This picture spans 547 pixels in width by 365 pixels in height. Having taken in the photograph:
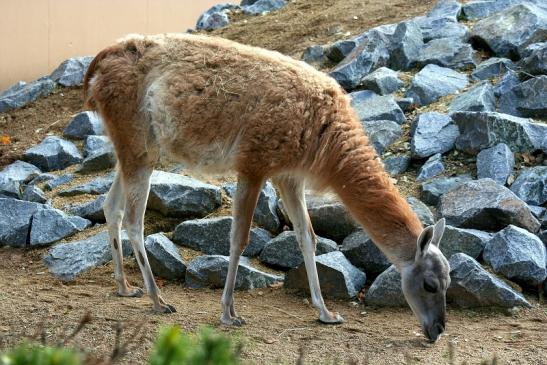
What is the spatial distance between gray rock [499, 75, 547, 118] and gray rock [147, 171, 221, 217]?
3489 millimetres

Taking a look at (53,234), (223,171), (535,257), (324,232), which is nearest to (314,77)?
(223,171)

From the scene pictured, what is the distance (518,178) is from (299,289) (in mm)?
2598

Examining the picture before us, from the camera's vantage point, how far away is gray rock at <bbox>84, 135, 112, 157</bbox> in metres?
10.9

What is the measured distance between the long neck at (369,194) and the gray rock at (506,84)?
11.7 ft

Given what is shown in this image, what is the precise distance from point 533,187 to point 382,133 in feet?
6.28

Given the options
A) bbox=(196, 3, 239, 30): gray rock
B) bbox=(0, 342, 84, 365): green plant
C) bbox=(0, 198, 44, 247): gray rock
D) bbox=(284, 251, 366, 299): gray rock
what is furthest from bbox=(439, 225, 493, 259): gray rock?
bbox=(196, 3, 239, 30): gray rock

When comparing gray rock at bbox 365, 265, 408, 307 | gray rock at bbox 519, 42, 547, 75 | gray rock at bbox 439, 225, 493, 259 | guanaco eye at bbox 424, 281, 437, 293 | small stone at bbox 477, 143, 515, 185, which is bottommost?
gray rock at bbox 365, 265, 408, 307

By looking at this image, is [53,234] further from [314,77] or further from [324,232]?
[314,77]

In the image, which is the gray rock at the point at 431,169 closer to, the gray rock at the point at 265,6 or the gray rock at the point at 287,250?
the gray rock at the point at 287,250

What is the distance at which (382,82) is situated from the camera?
10.7 m

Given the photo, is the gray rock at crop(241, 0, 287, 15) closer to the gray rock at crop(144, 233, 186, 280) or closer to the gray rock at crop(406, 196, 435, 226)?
the gray rock at crop(406, 196, 435, 226)

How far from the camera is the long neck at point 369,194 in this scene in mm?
6758

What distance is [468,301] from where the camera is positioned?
7367 millimetres

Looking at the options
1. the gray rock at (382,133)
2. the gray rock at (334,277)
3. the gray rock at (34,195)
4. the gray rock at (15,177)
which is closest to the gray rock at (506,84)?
the gray rock at (382,133)
